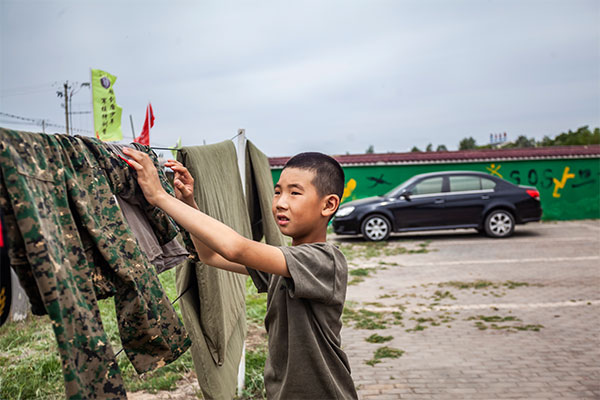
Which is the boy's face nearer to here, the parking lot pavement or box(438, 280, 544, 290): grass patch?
the parking lot pavement

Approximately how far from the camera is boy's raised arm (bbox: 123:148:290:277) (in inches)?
62.0

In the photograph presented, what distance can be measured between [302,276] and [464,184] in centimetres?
1186

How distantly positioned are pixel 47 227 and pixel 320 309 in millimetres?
1008

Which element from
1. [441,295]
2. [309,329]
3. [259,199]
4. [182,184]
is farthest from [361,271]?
[309,329]

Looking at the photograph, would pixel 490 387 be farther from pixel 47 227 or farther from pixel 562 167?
pixel 562 167

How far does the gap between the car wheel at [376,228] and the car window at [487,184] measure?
101 inches

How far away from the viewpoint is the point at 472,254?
10.8 meters

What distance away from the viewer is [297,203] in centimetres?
192

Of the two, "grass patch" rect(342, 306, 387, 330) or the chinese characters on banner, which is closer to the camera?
"grass patch" rect(342, 306, 387, 330)

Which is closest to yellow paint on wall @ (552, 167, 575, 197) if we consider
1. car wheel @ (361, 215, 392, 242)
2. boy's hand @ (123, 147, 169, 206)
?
car wheel @ (361, 215, 392, 242)

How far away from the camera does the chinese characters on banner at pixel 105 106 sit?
251 inches

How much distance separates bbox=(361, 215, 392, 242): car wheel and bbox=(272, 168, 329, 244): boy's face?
11003mm

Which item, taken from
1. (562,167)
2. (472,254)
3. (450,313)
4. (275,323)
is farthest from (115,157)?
(562,167)

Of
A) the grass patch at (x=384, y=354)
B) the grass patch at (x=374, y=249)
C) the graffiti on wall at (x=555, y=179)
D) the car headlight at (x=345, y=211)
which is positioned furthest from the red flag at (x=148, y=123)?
the graffiti on wall at (x=555, y=179)
